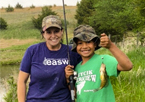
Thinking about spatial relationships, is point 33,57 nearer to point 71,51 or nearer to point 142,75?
point 71,51

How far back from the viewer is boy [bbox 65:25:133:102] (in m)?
2.37

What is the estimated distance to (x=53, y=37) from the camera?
2.83 metres

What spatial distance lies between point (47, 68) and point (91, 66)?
48 cm

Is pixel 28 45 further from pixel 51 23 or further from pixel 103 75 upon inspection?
pixel 103 75

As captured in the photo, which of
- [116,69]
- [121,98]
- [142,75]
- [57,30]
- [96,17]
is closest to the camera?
[116,69]

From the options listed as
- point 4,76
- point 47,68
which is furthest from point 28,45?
point 47,68

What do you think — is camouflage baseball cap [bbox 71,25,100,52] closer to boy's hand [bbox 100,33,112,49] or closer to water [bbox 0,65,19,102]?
boy's hand [bbox 100,33,112,49]

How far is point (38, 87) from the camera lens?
280 centimetres

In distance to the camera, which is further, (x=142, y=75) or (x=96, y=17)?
(x=96, y=17)

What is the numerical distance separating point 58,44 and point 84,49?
33cm

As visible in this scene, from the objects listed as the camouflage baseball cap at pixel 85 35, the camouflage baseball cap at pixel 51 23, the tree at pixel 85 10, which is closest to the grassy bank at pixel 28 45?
the camouflage baseball cap at pixel 85 35

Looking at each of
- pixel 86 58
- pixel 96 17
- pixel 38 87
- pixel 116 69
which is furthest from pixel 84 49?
pixel 96 17

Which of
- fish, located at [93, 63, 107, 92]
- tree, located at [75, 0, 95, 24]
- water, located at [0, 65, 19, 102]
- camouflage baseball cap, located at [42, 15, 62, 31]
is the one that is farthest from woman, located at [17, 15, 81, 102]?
tree, located at [75, 0, 95, 24]

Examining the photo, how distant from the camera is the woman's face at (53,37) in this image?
2.82 metres
